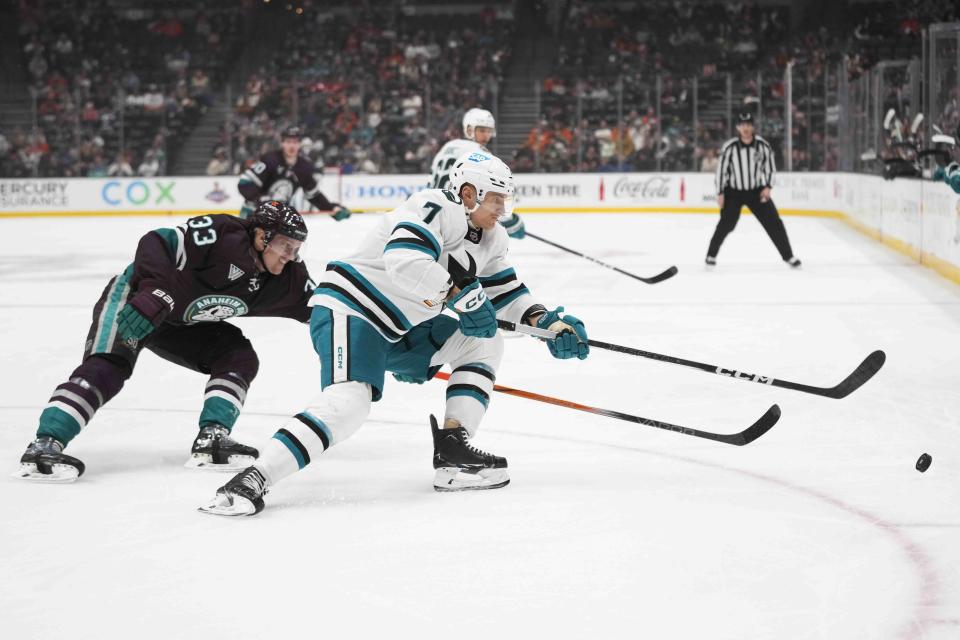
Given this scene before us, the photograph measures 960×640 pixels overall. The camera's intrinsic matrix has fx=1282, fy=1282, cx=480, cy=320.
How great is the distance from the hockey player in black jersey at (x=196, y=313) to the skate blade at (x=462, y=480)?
2.11 ft

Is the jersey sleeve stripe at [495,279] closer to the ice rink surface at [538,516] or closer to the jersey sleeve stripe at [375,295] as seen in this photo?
the jersey sleeve stripe at [375,295]

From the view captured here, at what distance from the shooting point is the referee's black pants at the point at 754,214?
10.2 m

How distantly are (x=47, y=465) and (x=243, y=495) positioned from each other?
0.73 meters

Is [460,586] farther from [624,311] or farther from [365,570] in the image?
[624,311]

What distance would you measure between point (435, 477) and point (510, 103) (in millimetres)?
16088

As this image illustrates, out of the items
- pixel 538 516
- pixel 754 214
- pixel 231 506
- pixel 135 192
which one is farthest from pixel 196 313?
pixel 135 192

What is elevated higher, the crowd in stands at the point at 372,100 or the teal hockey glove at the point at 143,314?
the crowd in stands at the point at 372,100

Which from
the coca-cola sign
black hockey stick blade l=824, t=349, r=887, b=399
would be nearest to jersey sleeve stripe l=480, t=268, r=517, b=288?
black hockey stick blade l=824, t=349, r=887, b=399

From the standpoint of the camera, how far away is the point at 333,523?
3.16 meters

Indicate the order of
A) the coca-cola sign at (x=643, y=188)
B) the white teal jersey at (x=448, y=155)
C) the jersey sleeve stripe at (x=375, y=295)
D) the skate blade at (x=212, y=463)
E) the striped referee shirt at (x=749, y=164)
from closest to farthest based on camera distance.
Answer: the jersey sleeve stripe at (x=375, y=295), the skate blade at (x=212, y=463), the white teal jersey at (x=448, y=155), the striped referee shirt at (x=749, y=164), the coca-cola sign at (x=643, y=188)

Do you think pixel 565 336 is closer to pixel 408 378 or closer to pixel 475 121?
pixel 408 378

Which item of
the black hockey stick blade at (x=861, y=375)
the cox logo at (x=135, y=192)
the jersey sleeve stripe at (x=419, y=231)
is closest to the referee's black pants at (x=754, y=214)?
the black hockey stick blade at (x=861, y=375)

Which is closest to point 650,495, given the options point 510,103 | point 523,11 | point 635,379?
point 635,379

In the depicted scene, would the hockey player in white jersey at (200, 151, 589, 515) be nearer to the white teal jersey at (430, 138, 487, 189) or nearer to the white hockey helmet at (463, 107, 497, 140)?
the white teal jersey at (430, 138, 487, 189)
